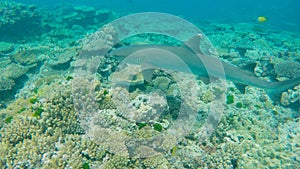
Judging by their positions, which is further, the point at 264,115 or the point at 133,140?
the point at 264,115

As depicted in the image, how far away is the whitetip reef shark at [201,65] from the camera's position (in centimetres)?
502

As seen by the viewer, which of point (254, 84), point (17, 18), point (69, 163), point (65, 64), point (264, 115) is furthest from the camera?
point (17, 18)

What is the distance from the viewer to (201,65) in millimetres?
5102

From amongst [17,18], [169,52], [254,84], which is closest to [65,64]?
[169,52]

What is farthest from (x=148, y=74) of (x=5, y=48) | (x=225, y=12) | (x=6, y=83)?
(x=225, y=12)

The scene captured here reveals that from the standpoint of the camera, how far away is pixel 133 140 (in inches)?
145

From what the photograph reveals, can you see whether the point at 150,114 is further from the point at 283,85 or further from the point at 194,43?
the point at 283,85

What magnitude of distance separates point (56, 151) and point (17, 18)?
14.0 metres

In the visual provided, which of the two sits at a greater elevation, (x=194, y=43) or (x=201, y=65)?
(x=194, y=43)

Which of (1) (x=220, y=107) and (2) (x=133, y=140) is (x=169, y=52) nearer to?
(1) (x=220, y=107)

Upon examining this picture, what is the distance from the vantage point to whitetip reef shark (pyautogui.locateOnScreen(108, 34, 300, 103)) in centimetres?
502

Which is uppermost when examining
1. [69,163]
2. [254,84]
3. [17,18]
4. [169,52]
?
[17,18]

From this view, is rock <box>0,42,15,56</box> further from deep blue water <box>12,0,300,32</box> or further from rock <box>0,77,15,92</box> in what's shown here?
deep blue water <box>12,0,300,32</box>

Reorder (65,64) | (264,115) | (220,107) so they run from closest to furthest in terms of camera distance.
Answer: (220,107) → (264,115) → (65,64)
